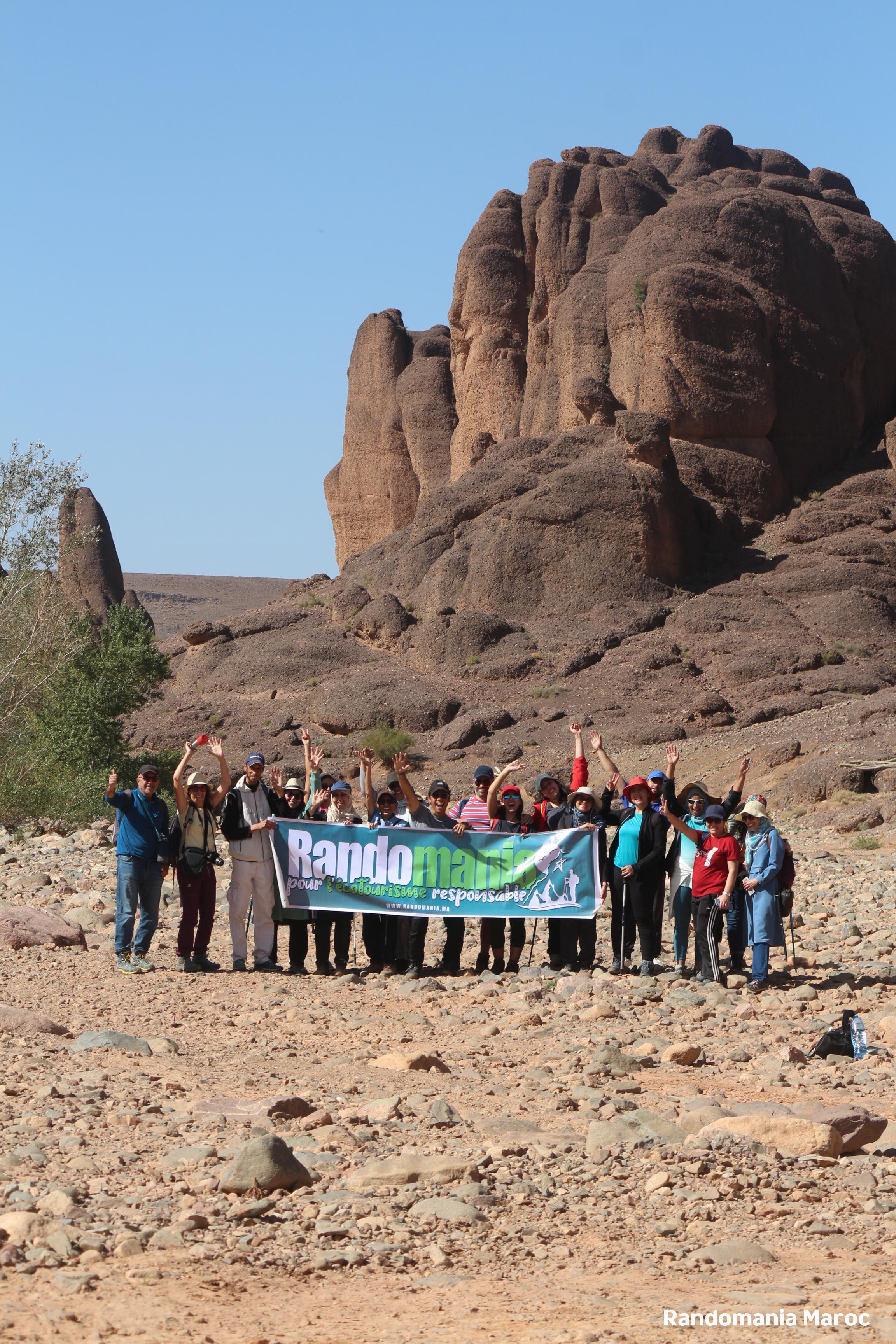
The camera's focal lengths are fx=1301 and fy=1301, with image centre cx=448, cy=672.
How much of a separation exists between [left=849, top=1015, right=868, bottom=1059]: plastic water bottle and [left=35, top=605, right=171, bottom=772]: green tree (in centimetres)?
2466

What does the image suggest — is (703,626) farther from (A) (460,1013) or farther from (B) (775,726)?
(A) (460,1013)

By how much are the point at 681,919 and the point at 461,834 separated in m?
2.14

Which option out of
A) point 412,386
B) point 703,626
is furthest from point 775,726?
point 412,386

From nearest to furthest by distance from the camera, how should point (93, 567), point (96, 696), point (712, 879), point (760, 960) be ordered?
point (760, 960) < point (712, 879) < point (96, 696) < point (93, 567)

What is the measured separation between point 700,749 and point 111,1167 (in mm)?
32482

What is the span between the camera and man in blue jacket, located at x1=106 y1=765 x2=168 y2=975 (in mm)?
11500

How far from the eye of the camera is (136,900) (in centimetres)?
1175

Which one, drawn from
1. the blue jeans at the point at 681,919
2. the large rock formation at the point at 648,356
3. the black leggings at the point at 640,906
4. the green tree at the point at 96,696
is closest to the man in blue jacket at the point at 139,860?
the black leggings at the point at 640,906

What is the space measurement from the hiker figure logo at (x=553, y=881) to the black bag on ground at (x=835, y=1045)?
3305 millimetres

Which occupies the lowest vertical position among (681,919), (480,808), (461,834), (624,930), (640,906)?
(624,930)

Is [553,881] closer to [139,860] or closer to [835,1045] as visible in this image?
[835,1045]

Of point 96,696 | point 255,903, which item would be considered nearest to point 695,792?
point 255,903

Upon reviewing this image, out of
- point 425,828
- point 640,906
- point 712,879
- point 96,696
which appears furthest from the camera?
point 96,696

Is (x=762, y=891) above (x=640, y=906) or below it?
above
